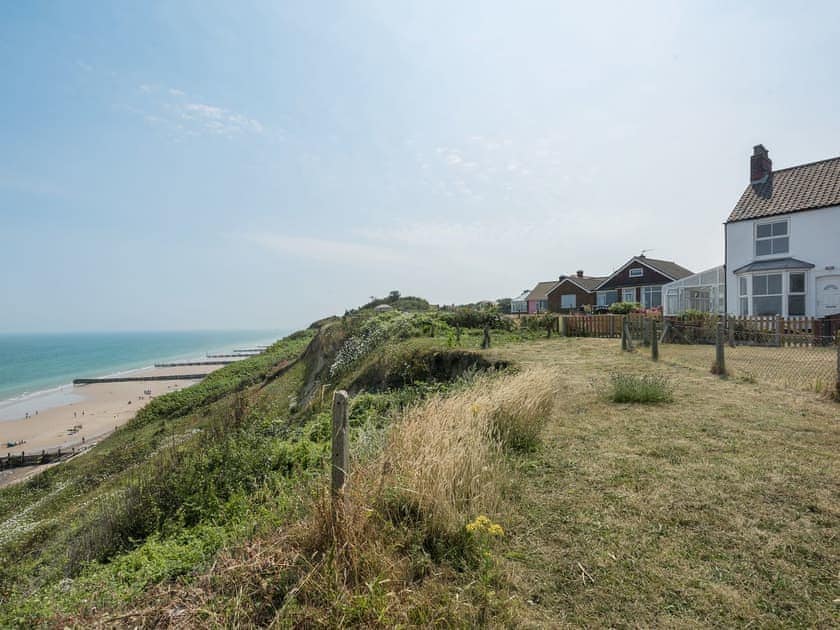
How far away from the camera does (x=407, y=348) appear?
1341cm

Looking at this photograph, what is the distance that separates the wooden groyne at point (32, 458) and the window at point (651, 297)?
35.6 m

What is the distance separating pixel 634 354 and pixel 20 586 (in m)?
13.4

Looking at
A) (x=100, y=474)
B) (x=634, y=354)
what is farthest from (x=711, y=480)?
(x=100, y=474)

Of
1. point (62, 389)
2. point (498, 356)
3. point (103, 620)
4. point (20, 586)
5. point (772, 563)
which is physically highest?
point (498, 356)

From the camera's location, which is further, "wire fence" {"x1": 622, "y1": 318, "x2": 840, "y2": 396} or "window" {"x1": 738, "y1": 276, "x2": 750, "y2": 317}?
"window" {"x1": 738, "y1": 276, "x2": 750, "y2": 317}

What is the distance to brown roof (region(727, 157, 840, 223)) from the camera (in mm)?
17672

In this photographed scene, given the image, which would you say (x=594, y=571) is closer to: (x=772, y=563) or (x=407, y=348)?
(x=772, y=563)

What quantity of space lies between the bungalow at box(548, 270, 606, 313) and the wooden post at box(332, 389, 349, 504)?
3817cm

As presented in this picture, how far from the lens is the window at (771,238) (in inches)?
725

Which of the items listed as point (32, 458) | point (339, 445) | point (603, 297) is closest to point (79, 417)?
point (32, 458)

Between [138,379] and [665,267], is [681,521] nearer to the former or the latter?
[665,267]

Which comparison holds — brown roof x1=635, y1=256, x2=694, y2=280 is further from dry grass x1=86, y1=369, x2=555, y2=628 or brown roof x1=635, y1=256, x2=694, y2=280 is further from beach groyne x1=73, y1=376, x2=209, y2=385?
beach groyne x1=73, y1=376, x2=209, y2=385

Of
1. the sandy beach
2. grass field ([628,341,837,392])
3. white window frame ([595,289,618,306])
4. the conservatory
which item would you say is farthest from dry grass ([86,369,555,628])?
white window frame ([595,289,618,306])

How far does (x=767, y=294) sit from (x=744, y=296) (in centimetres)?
90
